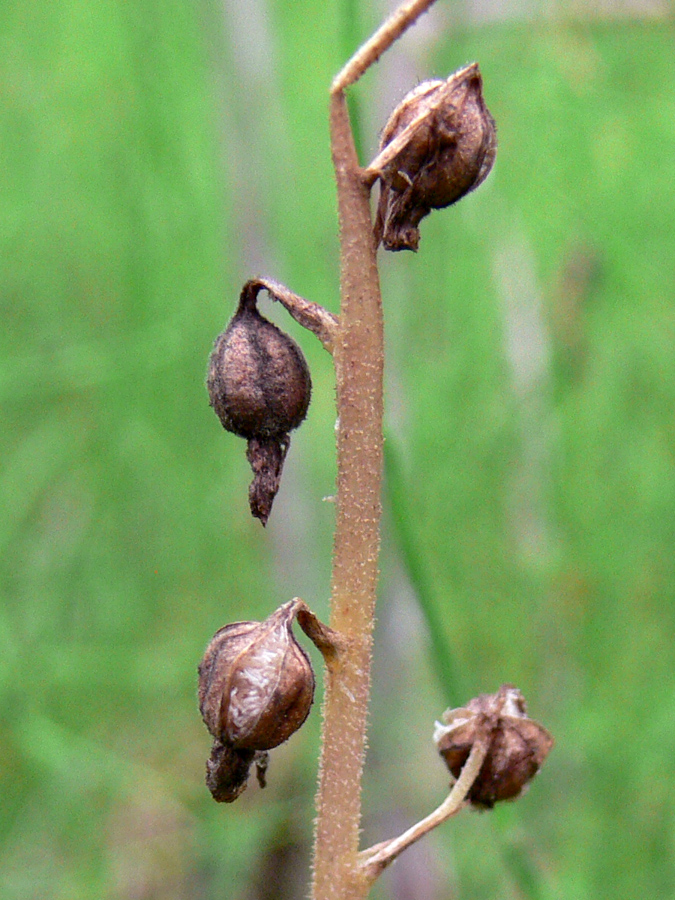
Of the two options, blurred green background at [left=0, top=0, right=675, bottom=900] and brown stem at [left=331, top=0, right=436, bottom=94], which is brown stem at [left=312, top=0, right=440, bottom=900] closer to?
brown stem at [left=331, top=0, right=436, bottom=94]

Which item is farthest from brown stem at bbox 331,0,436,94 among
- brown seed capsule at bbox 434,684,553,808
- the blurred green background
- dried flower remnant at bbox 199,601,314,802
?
the blurred green background

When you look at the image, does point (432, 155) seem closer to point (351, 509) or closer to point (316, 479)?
point (351, 509)

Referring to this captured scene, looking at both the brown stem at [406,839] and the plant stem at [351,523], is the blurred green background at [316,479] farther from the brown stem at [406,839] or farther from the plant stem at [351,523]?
the plant stem at [351,523]

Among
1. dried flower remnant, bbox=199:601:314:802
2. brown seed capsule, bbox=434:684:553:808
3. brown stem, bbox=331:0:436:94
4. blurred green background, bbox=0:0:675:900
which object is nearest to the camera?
brown stem, bbox=331:0:436:94

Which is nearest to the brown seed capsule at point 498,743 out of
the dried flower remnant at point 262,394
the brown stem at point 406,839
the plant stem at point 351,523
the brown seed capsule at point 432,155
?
the brown stem at point 406,839

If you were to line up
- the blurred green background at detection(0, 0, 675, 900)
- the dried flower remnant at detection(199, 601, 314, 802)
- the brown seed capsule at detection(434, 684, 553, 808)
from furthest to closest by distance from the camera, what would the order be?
the blurred green background at detection(0, 0, 675, 900) < the brown seed capsule at detection(434, 684, 553, 808) < the dried flower remnant at detection(199, 601, 314, 802)

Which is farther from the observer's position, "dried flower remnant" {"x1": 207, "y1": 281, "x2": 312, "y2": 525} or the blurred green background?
the blurred green background

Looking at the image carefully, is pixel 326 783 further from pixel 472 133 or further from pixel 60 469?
pixel 60 469
